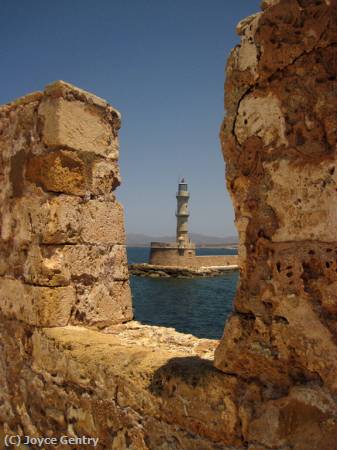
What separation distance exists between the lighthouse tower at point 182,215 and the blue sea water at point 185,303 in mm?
4493

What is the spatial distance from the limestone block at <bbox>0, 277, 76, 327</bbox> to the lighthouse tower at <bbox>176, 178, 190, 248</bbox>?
1531 inches

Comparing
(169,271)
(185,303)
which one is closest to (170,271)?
(169,271)

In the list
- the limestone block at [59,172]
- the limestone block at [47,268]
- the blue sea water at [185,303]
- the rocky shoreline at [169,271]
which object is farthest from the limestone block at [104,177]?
the rocky shoreline at [169,271]

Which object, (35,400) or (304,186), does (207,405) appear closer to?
(304,186)

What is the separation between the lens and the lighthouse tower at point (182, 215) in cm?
4315

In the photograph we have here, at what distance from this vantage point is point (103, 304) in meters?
3.29

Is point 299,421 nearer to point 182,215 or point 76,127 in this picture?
point 76,127

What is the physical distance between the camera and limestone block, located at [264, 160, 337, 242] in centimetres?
153

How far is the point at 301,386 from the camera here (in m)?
1.58

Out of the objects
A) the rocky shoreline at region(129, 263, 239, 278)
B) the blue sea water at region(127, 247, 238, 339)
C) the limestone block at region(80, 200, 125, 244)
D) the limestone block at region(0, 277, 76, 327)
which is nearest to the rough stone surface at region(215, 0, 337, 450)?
the limestone block at region(0, 277, 76, 327)

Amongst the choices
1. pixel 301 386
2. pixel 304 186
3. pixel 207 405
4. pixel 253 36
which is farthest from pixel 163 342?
pixel 253 36

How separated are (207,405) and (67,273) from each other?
153 centimetres

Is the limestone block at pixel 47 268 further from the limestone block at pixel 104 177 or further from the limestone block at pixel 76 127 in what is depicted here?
the limestone block at pixel 76 127

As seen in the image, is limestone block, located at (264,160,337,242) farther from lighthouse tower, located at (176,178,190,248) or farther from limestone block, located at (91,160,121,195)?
lighthouse tower, located at (176,178,190,248)
